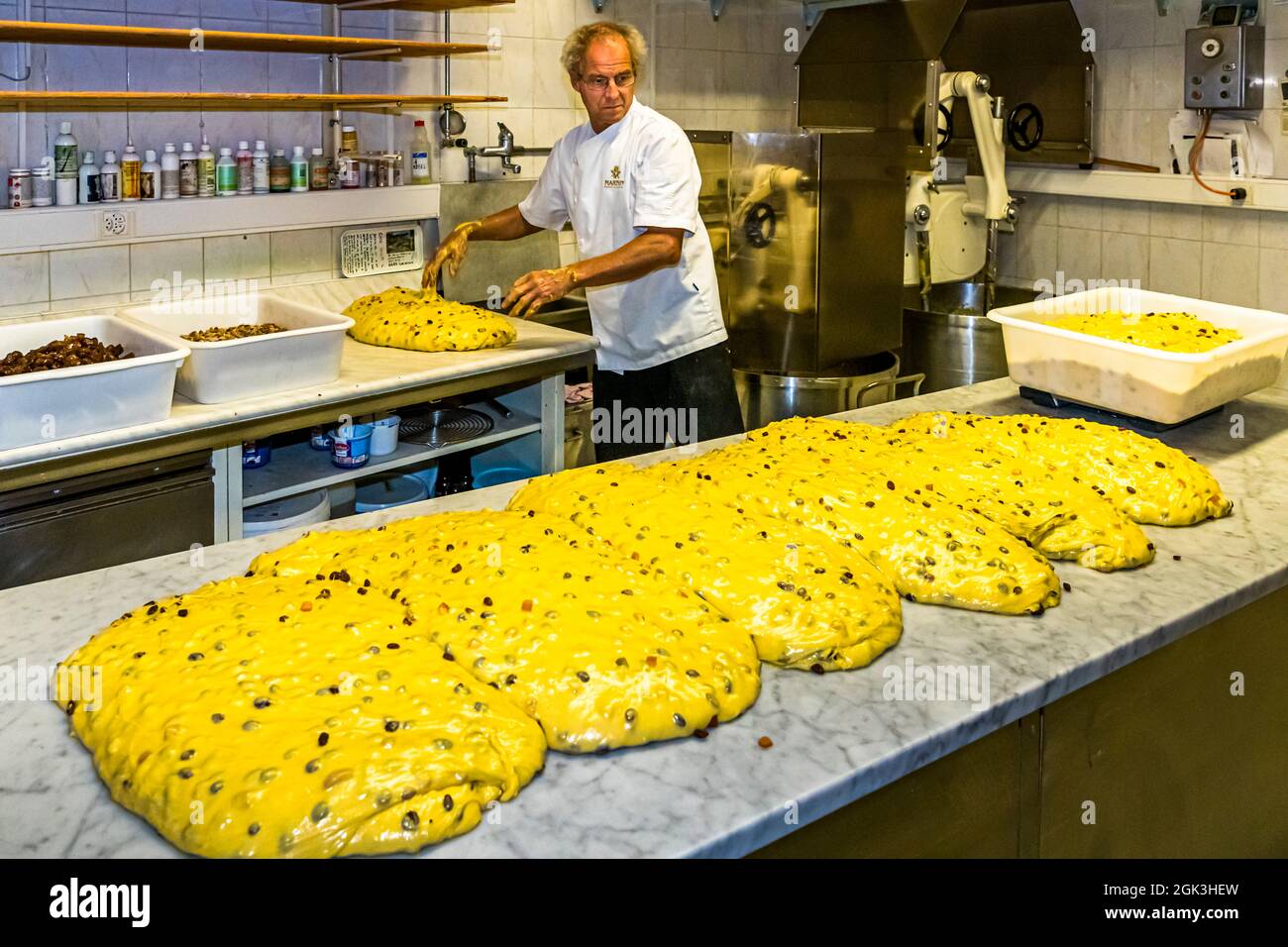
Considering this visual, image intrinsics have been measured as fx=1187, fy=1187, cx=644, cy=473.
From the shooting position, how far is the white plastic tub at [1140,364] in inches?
96.3

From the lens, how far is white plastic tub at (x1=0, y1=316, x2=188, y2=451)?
2.46 meters

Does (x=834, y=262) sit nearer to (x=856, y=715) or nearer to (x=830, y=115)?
(x=830, y=115)

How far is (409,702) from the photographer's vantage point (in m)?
1.30

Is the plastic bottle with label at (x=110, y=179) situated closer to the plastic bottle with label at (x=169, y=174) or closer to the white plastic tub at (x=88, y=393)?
the plastic bottle with label at (x=169, y=174)

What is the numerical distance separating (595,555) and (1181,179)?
12.0ft

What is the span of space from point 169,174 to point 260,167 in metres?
0.28

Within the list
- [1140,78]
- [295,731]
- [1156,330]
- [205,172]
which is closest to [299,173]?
[205,172]

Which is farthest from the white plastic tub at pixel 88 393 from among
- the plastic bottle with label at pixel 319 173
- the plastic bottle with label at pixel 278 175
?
the plastic bottle with label at pixel 319 173

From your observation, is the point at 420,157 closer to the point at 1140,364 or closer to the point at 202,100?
the point at 202,100

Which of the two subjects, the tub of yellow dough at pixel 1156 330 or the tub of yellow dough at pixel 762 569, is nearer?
the tub of yellow dough at pixel 762 569

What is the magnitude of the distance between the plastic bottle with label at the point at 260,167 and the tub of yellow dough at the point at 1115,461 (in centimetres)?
230

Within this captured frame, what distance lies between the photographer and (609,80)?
134 inches
